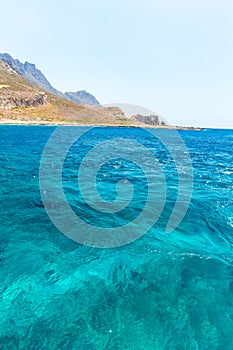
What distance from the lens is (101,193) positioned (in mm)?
16953

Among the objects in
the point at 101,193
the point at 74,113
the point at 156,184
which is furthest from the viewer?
the point at 74,113

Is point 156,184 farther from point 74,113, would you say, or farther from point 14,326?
point 74,113

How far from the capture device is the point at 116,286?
7.80 m

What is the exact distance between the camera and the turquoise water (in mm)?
6027

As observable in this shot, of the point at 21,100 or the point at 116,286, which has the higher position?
the point at 21,100

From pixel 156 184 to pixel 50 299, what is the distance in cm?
1448

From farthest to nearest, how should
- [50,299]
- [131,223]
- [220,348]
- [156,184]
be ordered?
[156,184] < [131,223] < [50,299] < [220,348]

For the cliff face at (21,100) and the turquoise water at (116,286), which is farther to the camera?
the cliff face at (21,100)

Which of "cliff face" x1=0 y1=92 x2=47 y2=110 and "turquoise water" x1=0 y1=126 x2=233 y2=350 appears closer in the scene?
"turquoise water" x1=0 y1=126 x2=233 y2=350

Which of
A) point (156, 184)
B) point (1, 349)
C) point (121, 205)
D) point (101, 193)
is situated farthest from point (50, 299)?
point (156, 184)

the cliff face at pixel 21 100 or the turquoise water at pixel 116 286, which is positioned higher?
the cliff face at pixel 21 100

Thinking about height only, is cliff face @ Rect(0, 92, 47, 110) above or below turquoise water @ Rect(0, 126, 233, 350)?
above

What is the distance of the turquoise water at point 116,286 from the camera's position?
603 cm

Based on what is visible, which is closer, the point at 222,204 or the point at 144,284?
the point at 144,284
